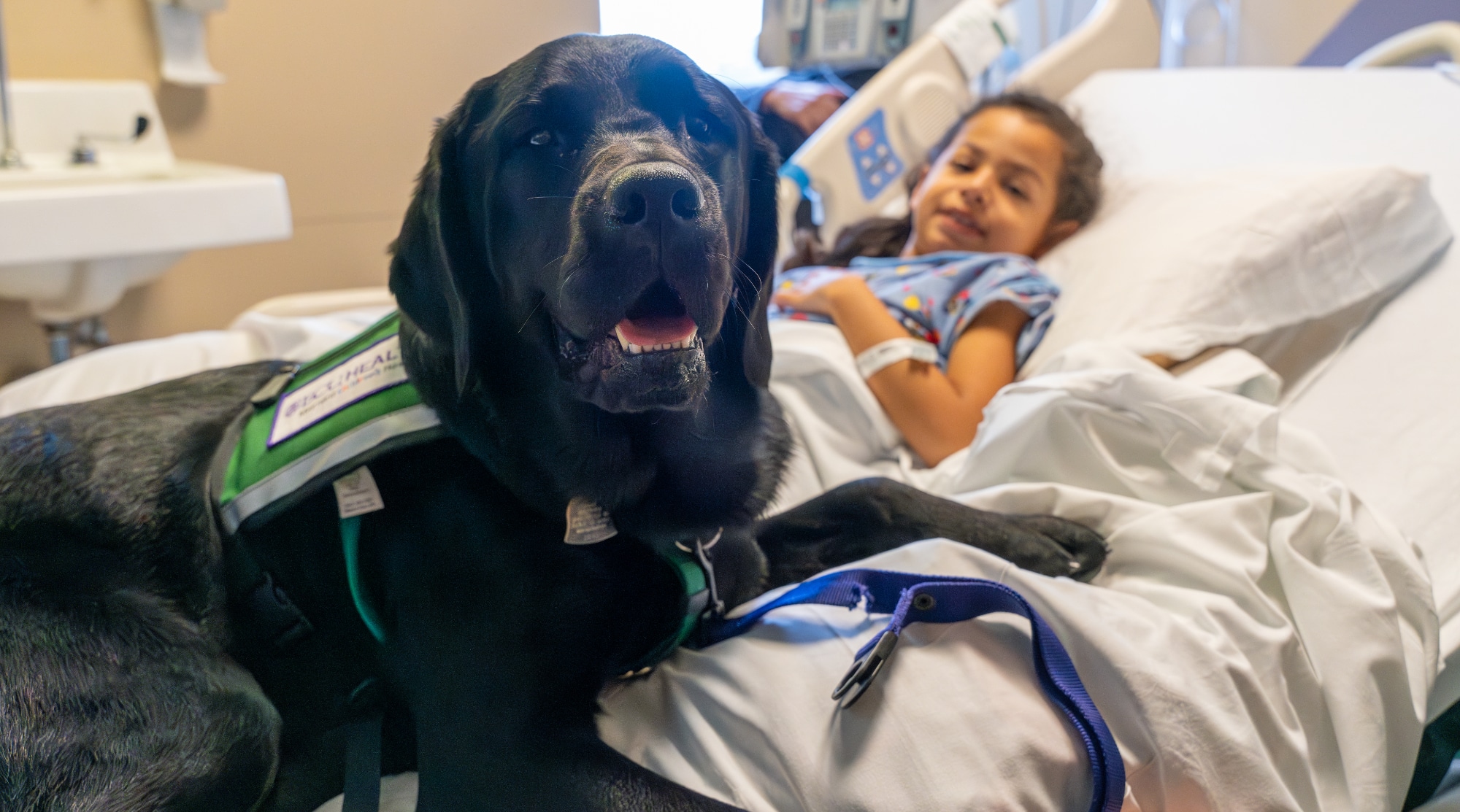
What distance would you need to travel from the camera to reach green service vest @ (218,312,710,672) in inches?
34.3

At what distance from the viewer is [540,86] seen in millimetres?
843

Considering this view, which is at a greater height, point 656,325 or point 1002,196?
point 656,325

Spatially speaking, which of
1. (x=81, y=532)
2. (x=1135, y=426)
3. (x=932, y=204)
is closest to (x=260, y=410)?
(x=81, y=532)

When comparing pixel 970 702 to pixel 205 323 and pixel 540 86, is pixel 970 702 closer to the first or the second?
pixel 540 86

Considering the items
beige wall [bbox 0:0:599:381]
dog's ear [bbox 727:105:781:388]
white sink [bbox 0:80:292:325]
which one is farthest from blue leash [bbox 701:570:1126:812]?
beige wall [bbox 0:0:599:381]

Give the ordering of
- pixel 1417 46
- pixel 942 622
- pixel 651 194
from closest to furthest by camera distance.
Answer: pixel 651 194 → pixel 942 622 → pixel 1417 46

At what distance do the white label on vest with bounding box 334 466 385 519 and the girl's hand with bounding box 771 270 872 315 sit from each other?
898mm

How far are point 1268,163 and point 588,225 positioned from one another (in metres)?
1.48

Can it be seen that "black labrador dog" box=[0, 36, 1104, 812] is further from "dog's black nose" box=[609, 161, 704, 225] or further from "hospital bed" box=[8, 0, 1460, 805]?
"hospital bed" box=[8, 0, 1460, 805]

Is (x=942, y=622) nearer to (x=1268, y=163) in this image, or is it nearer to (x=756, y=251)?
(x=756, y=251)

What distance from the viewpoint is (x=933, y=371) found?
1.46 meters

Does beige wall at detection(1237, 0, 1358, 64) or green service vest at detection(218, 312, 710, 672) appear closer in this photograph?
green service vest at detection(218, 312, 710, 672)

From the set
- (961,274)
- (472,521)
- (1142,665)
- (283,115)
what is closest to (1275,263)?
(961,274)

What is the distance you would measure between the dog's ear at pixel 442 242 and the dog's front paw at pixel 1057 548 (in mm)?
672
